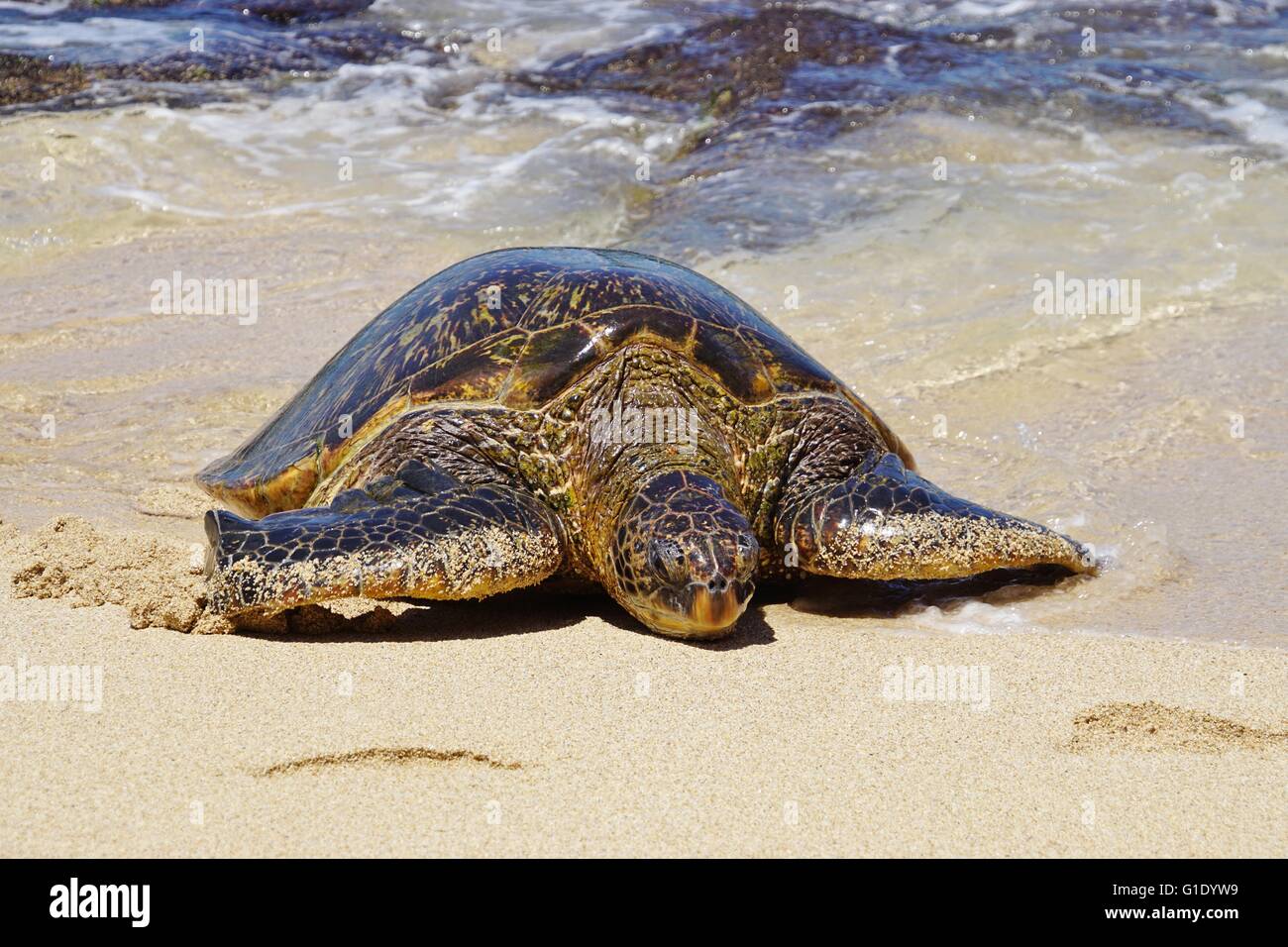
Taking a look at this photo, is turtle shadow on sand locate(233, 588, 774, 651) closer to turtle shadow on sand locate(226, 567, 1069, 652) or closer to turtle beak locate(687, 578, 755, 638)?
turtle shadow on sand locate(226, 567, 1069, 652)

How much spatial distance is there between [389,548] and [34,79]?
10.9 meters

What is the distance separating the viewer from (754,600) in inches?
181

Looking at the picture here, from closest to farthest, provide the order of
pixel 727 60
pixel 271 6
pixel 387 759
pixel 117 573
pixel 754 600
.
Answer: pixel 387 759 → pixel 117 573 → pixel 754 600 → pixel 727 60 → pixel 271 6

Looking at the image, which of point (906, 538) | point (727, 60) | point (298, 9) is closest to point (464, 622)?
Result: point (906, 538)

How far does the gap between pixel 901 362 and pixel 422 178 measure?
551cm

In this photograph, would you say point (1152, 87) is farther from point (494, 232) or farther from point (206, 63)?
point (206, 63)

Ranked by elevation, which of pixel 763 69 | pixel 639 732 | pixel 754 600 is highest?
pixel 763 69

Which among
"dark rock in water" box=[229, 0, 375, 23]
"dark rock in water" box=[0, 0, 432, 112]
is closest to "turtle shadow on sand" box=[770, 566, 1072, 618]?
"dark rock in water" box=[0, 0, 432, 112]

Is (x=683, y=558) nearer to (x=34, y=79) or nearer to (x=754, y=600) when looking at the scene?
(x=754, y=600)

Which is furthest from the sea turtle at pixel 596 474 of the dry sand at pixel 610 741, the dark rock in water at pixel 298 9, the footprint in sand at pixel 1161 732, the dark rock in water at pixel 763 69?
the dark rock in water at pixel 298 9

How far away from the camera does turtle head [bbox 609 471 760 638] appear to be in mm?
3805

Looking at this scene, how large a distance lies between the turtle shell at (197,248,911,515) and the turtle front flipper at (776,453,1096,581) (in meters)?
0.51

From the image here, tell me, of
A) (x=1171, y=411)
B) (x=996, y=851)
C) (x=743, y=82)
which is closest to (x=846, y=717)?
(x=996, y=851)

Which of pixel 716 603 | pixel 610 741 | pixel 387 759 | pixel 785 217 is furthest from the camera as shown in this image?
pixel 785 217
